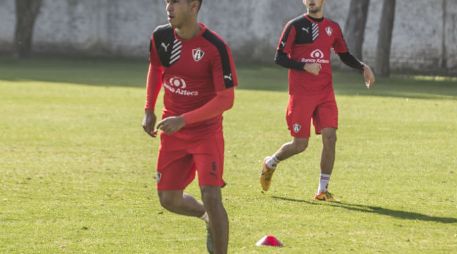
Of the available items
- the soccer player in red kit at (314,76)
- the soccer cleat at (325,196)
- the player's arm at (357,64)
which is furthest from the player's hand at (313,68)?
the soccer cleat at (325,196)

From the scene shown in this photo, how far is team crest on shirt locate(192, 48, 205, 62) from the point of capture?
9.03 meters

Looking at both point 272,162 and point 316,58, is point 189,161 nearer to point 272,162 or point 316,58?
point 316,58

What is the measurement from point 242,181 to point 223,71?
591 centimetres

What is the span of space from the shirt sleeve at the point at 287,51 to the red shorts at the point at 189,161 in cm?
389

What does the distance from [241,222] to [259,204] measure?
1236 millimetres

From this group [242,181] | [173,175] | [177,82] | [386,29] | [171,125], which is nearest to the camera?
[171,125]

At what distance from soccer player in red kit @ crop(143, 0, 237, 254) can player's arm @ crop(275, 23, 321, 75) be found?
371 cm

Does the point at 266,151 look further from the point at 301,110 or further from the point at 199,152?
the point at 199,152

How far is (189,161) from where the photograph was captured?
9.39 m

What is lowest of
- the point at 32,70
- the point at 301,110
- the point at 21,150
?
the point at 32,70

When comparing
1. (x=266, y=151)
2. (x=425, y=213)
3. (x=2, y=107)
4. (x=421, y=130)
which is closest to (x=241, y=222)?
(x=425, y=213)

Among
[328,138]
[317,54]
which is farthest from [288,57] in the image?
[328,138]

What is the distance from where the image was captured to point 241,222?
11.6 m

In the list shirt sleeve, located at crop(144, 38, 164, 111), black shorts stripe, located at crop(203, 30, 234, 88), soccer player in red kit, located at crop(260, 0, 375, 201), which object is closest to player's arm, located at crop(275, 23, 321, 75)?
soccer player in red kit, located at crop(260, 0, 375, 201)
